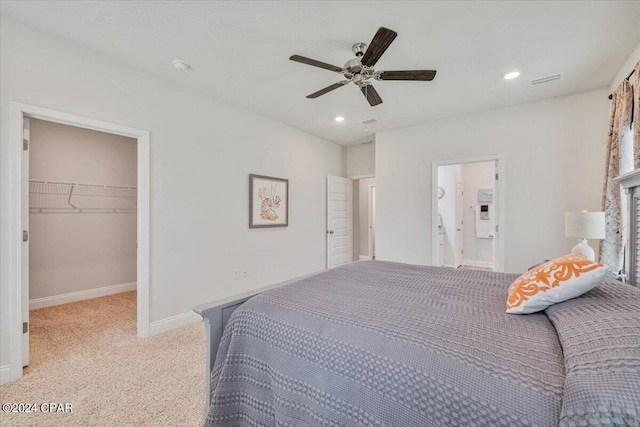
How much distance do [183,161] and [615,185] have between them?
4.49m

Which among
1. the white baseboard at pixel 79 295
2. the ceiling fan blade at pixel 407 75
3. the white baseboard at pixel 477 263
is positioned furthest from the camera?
the white baseboard at pixel 477 263

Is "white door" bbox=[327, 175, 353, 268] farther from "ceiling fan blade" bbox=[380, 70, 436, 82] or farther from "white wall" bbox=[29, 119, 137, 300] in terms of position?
"white wall" bbox=[29, 119, 137, 300]

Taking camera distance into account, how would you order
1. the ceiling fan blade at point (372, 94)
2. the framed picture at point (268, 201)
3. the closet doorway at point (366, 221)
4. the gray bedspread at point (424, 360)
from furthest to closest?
1. the closet doorway at point (366, 221)
2. the framed picture at point (268, 201)
3. the ceiling fan blade at point (372, 94)
4. the gray bedspread at point (424, 360)

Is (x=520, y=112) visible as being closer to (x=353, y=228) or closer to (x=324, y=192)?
(x=324, y=192)

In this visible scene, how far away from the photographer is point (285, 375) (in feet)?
3.76

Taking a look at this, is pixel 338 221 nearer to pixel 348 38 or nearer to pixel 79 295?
pixel 348 38

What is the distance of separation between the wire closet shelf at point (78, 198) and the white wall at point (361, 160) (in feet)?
13.0

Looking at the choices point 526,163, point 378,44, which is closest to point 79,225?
point 378,44

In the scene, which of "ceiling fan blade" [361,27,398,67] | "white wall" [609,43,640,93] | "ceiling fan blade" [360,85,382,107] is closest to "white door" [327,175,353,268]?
"ceiling fan blade" [360,85,382,107]

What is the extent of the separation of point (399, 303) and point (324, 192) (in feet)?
12.5

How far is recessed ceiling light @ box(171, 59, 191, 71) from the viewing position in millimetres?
2477

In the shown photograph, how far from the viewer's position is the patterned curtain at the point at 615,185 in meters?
2.39

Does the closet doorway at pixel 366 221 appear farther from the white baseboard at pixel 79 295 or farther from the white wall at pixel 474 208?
the white baseboard at pixel 79 295

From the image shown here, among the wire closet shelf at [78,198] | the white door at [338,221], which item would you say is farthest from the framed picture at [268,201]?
the wire closet shelf at [78,198]
